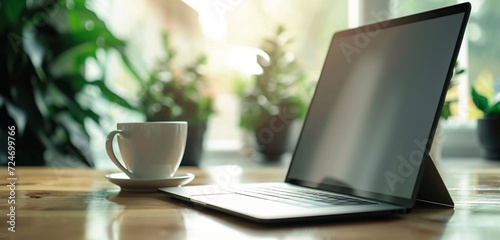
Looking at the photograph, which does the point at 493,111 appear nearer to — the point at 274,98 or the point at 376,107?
the point at 274,98

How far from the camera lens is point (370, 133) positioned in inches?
29.5

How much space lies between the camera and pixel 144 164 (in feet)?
2.97

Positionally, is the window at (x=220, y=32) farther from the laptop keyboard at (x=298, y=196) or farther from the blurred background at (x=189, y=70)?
the laptop keyboard at (x=298, y=196)

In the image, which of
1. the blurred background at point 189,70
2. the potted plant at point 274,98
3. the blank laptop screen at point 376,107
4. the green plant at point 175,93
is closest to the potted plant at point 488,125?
the blurred background at point 189,70

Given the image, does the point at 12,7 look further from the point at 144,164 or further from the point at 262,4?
the point at 144,164

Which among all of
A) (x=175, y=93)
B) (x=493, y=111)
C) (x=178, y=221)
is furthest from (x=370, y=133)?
(x=175, y=93)

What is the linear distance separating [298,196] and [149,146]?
0.28 metres

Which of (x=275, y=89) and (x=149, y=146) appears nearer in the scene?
(x=149, y=146)

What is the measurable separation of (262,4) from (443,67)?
1407mm

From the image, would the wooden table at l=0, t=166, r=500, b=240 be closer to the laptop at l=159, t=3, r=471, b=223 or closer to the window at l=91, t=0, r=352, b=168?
the laptop at l=159, t=3, r=471, b=223

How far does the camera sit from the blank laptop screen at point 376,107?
0.67 meters

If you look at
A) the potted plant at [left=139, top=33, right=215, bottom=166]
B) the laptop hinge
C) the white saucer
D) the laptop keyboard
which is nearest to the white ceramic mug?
the white saucer

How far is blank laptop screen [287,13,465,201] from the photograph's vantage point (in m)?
0.67

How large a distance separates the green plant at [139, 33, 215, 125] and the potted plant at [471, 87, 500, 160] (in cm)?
79
